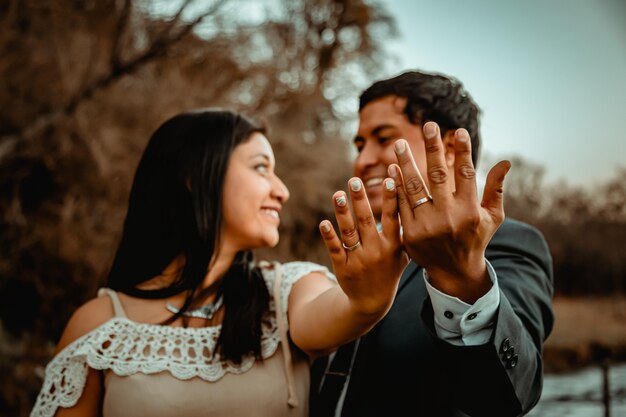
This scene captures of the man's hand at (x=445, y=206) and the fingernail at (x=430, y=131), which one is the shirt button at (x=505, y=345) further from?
the fingernail at (x=430, y=131)

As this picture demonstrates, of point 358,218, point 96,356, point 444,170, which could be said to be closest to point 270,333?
point 96,356

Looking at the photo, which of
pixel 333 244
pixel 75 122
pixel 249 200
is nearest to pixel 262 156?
pixel 249 200

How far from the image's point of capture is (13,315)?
15.1 feet

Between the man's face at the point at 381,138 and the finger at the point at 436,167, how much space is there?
866 millimetres

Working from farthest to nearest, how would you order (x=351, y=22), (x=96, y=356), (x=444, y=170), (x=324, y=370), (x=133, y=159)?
(x=351, y=22)
(x=133, y=159)
(x=324, y=370)
(x=96, y=356)
(x=444, y=170)

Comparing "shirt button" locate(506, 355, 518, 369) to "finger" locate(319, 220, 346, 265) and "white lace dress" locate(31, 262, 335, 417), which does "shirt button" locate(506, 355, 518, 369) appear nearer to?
"finger" locate(319, 220, 346, 265)

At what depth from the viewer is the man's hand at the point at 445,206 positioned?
0.85 meters

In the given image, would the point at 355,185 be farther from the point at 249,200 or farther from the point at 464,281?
the point at 249,200

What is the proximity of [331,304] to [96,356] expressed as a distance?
0.82 m

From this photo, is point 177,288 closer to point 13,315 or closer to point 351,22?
point 13,315

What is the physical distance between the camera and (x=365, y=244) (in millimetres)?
946

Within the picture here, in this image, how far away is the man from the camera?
0.88 meters

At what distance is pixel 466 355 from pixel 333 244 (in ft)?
1.28

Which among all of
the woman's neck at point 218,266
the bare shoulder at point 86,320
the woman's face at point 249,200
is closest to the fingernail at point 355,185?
the woman's face at point 249,200
